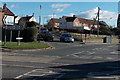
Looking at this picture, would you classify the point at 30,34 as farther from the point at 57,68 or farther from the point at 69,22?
the point at 69,22

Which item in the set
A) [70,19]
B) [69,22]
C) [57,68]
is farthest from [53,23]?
[57,68]

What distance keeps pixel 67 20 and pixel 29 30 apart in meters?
85.4

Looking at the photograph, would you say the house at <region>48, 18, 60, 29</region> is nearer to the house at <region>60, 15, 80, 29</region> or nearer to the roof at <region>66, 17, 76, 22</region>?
the house at <region>60, 15, 80, 29</region>

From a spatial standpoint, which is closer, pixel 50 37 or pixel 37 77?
pixel 37 77

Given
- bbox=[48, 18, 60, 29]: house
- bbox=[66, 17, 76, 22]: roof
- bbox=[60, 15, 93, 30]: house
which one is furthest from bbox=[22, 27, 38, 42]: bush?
bbox=[66, 17, 76, 22]: roof

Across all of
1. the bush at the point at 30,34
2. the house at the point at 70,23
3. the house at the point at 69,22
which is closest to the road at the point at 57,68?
the bush at the point at 30,34

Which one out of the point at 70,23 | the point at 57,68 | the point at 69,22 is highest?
the point at 69,22

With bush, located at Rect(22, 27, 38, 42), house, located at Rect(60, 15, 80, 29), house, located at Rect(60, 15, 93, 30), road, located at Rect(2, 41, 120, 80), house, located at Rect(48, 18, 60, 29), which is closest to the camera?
road, located at Rect(2, 41, 120, 80)

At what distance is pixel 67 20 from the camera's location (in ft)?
398

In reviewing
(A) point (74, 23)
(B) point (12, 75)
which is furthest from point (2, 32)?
(A) point (74, 23)

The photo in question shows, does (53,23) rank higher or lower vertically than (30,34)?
higher

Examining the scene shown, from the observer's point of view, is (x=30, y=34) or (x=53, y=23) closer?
(x=30, y=34)

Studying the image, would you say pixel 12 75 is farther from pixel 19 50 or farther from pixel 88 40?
pixel 88 40

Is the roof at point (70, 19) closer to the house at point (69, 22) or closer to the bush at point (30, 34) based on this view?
the house at point (69, 22)
